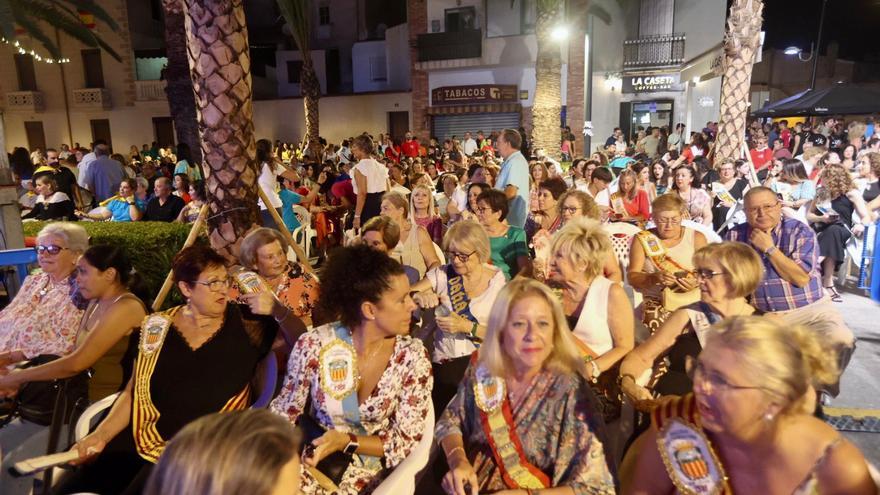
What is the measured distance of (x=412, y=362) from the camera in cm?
254

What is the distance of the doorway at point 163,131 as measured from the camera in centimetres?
2869

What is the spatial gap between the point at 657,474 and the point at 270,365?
6.53ft

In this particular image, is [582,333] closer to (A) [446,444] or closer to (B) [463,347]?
(B) [463,347]

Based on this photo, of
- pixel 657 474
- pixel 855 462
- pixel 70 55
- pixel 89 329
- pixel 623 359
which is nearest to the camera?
pixel 855 462

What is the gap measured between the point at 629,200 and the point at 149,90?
2826 centimetres

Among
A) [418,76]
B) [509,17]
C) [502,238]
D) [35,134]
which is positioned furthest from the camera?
[35,134]

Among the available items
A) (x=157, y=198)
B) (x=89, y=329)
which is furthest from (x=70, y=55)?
(x=89, y=329)

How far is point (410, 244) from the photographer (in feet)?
16.9

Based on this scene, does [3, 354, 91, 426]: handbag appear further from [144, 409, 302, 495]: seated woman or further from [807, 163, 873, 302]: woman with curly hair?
[807, 163, 873, 302]: woman with curly hair

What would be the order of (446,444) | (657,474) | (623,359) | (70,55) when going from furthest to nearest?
(70,55) → (623,359) → (446,444) → (657,474)

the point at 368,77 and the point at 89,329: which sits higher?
the point at 368,77

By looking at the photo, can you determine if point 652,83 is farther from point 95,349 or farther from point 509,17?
Result: point 95,349

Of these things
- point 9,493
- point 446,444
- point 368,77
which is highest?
point 368,77

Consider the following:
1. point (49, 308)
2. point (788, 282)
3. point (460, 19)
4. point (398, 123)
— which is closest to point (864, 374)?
point (788, 282)
